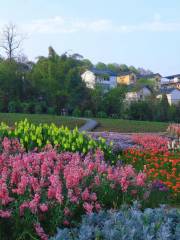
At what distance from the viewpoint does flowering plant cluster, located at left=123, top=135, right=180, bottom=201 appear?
7384 mm

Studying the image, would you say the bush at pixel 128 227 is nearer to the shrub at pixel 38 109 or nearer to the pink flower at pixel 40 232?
the pink flower at pixel 40 232

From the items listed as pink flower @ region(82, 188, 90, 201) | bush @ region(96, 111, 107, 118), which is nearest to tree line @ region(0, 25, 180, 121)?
bush @ region(96, 111, 107, 118)

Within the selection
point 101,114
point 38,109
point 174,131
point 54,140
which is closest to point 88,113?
point 101,114

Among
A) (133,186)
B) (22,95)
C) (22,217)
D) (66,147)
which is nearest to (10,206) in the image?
(22,217)

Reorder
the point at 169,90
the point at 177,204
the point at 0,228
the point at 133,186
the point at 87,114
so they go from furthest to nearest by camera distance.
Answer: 1. the point at 169,90
2. the point at 87,114
3. the point at 177,204
4. the point at 133,186
5. the point at 0,228

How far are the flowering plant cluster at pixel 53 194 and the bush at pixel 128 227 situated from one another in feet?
0.83

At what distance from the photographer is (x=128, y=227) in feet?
11.8

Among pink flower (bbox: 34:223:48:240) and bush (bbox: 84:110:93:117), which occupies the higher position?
bush (bbox: 84:110:93:117)

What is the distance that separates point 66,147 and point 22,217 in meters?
4.50

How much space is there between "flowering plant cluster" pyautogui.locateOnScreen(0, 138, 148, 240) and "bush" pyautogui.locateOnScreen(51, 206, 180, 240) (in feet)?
0.83

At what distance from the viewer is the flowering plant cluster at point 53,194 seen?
4.17m

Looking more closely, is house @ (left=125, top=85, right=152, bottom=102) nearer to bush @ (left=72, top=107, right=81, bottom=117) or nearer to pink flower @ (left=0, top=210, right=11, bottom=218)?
bush @ (left=72, top=107, right=81, bottom=117)

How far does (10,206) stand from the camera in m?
4.34

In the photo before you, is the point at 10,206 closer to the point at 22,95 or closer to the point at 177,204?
the point at 177,204
